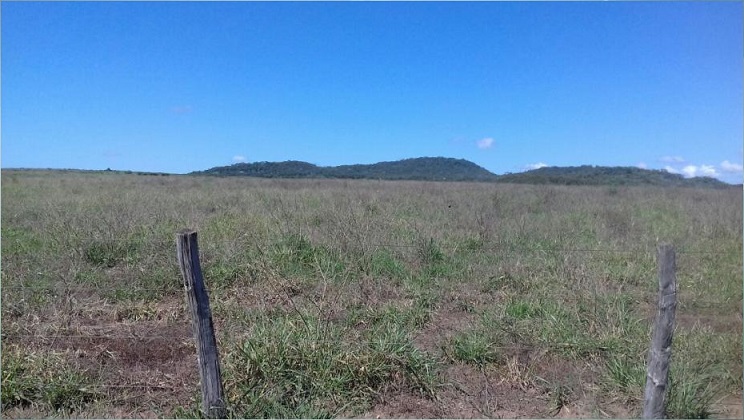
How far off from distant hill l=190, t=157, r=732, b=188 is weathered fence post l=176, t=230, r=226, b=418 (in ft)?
17.3

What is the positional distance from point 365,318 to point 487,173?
7.20 m

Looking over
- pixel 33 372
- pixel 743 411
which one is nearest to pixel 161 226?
pixel 33 372

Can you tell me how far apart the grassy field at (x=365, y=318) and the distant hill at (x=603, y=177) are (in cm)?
412

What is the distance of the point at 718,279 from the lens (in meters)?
5.34

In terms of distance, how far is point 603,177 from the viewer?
47.2 ft

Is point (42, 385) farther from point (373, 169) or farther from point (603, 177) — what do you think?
point (603, 177)

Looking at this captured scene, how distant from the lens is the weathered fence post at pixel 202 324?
286 centimetres

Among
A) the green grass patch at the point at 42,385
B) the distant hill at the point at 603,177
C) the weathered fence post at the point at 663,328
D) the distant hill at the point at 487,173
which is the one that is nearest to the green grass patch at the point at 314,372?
the green grass patch at the point at 42,385

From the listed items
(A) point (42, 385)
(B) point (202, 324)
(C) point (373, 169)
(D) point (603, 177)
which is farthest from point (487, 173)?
(A) point (42, 385)

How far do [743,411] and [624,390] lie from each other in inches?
27.7

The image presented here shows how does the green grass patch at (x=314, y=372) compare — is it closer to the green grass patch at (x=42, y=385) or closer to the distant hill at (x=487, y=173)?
the green grass patch at (x=42, y=385)

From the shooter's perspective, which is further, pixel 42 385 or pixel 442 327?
pixel 442 327

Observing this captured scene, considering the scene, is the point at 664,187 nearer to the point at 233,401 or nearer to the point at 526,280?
the point at 526,280

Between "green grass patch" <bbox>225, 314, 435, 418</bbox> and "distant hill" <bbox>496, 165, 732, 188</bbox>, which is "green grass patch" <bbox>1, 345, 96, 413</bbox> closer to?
"green grass patch" <bbox>225, 314, 435, 418</bbox>
